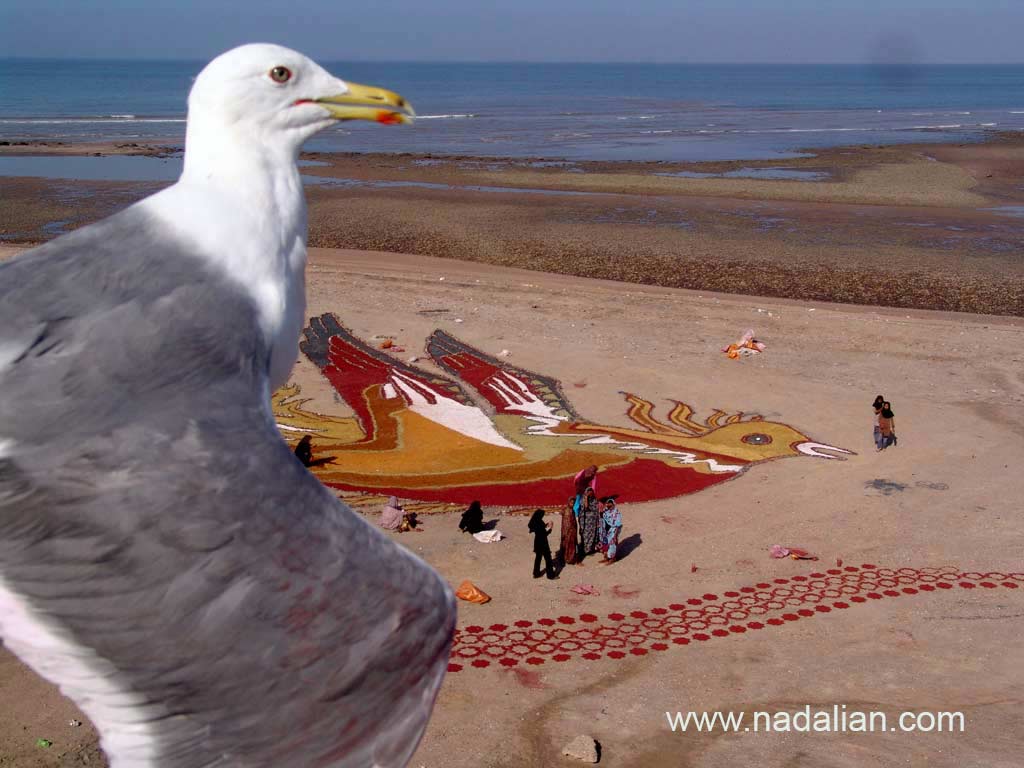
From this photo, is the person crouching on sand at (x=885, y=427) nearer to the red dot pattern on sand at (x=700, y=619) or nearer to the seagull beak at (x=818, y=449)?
the seagull beak at (x=818, y=449)

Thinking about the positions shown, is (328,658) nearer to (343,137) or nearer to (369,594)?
(369,594)

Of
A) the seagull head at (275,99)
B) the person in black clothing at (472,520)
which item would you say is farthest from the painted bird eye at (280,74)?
the person in black clothing at (472,520)

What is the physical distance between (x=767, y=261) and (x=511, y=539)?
26162mm

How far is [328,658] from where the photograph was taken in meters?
3.39

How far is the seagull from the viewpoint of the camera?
3.16 meters

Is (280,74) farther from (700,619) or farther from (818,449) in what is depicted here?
(818,449)

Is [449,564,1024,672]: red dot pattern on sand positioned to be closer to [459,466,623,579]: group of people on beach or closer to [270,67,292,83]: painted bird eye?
[459,466,623,579]: group of people on beach

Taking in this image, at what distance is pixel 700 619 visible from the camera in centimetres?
1335

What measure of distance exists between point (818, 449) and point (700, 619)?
668cm

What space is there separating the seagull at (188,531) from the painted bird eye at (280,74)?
0.53 m

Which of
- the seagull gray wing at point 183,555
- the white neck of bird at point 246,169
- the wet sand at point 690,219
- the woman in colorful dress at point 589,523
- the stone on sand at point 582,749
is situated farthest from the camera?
the wet sand at point 690,219

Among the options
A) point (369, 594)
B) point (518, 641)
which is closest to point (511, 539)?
point (518, 641)

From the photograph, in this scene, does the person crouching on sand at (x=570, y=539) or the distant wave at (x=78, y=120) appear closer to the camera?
the person crouching on sand at (x=570, y=539)

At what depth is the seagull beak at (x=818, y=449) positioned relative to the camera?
18844 mm
